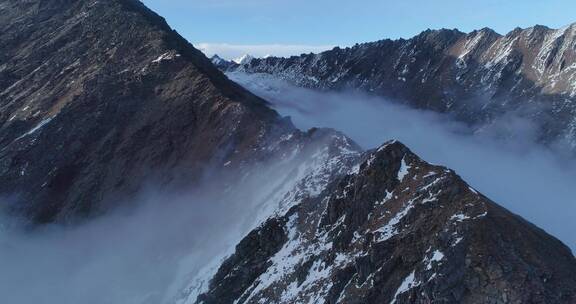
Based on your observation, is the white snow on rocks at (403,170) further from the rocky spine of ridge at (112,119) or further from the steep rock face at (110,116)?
the steep rock face at (110,116)

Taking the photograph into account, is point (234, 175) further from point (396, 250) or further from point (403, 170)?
point (396, 250)

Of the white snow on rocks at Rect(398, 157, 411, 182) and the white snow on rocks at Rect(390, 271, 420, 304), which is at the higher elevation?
the white snow on rocks at Rect(398, 157, 411, 182)

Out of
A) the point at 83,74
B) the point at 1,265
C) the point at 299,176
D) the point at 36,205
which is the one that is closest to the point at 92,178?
the point at 36,205

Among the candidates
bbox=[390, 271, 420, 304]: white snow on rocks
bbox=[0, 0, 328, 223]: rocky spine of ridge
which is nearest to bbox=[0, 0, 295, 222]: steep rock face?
bbox=[0, 0, 328, 223]: rocky spine of ridge

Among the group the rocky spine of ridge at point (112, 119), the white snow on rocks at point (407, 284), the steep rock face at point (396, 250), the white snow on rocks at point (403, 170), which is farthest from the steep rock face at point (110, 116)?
the white snow on rocks at point (407, 284)

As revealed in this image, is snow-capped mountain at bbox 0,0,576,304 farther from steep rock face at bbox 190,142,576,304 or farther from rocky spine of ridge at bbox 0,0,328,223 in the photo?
rocky spine of ridge at bbox 0,0,328,223

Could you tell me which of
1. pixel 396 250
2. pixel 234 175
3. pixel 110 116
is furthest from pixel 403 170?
pixel 110 116
